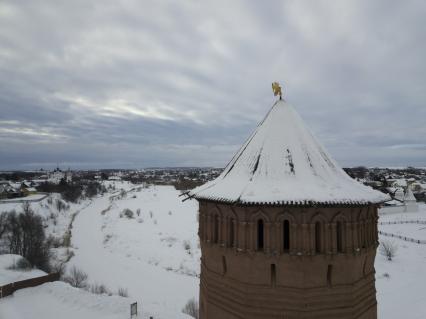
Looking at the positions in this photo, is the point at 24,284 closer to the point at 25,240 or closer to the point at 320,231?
the point at 25,240

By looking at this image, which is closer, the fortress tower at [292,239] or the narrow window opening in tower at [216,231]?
the fortress tower at [292,239]

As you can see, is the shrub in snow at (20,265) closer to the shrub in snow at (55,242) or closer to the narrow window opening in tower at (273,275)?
the shrub in snow at (55,242)

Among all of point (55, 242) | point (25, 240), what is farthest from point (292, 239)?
point (55, 242)

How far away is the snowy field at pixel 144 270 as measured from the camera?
19625 mm

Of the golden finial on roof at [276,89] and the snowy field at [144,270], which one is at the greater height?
the golden finial on roof at [276,89]

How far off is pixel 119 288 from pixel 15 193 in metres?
48.1

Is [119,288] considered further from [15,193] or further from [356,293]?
[15,193]

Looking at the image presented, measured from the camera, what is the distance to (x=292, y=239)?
265 inches

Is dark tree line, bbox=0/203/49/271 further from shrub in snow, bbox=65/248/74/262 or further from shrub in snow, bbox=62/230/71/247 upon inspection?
shrub in snow, bbox=62/230/71/247

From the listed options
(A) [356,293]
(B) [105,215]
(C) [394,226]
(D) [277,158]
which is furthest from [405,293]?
(B) [105,215]

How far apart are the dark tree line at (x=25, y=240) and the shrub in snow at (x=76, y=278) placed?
7.09 feet

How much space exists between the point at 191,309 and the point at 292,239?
16.4m

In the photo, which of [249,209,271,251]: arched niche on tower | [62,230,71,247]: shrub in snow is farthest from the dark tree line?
[249,209,271,251]: arched niche on tower

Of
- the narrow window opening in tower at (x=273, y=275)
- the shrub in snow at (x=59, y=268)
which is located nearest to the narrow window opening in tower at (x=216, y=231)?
the narrow window opening in tower at (x=273, y=275)
